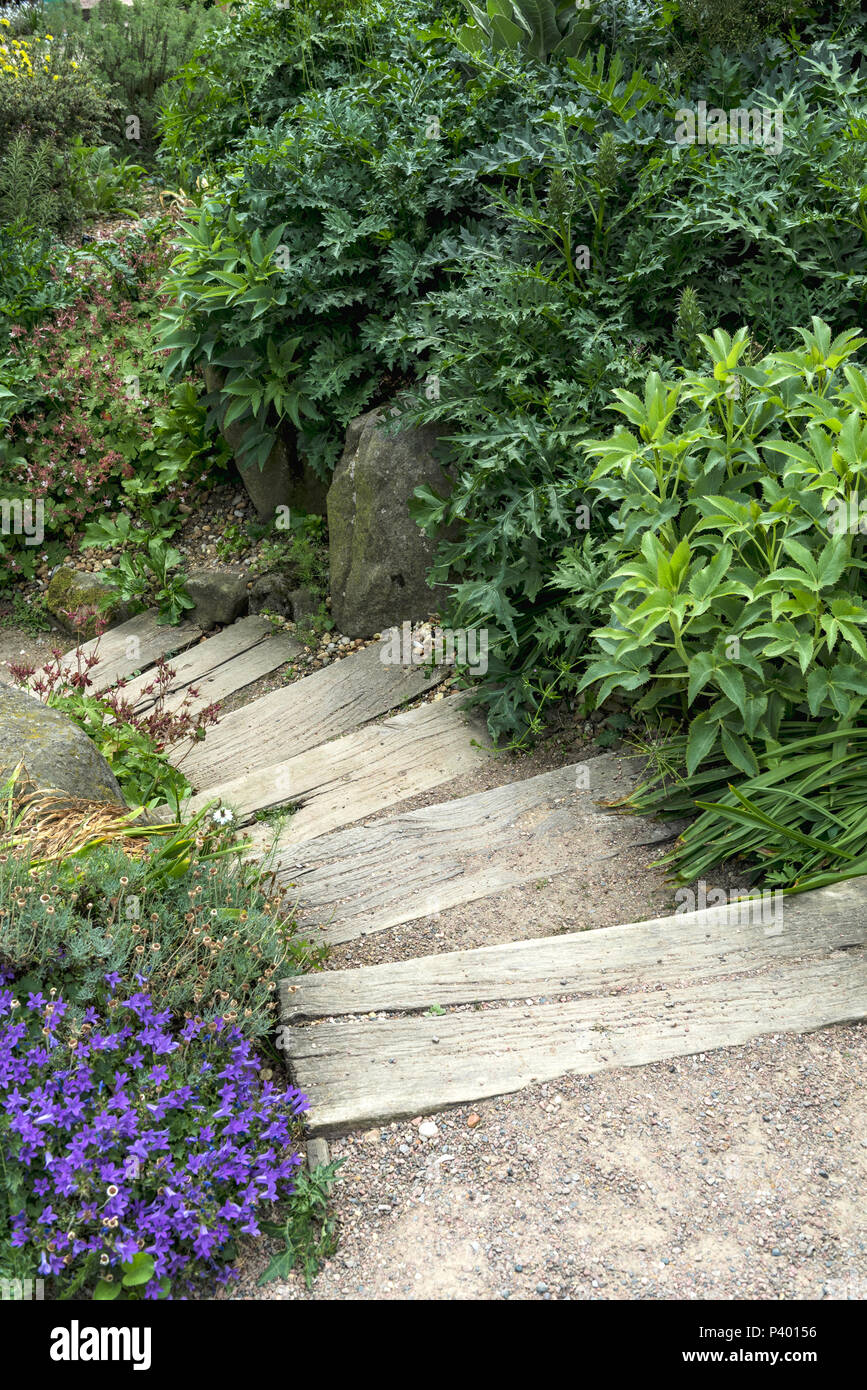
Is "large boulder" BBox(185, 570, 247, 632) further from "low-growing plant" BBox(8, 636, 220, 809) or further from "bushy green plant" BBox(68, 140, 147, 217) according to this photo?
"bushy green plant" BBox(68, 140, 147, 217)

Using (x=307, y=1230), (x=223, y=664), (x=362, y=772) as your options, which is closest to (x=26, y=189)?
(x=223, y=664)

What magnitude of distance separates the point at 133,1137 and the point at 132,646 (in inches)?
155

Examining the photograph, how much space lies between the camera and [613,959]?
3270mm

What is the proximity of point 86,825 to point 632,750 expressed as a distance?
6.64 ft

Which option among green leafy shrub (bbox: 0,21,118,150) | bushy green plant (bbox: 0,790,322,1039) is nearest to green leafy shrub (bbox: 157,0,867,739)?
bushy green plant (bbox: 0,790,322,1039)

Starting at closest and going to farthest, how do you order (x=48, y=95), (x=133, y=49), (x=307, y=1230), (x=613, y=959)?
(x=307, y=1230)
(x=613, y=959)
(x=48, y=95)
(x=133, y=49)

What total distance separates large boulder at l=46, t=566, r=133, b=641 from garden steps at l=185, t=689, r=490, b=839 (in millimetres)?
1994

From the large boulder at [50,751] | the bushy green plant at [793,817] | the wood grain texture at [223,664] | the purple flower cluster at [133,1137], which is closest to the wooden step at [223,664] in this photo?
the wood grain texture at [223,664]

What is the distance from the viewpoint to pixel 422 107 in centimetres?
538

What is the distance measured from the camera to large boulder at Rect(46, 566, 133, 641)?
20.6 ft

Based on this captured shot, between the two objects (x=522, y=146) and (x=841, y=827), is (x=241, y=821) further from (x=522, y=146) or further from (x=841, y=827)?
(x=522, y=146)

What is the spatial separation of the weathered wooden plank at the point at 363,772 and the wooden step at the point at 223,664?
90 centimetres

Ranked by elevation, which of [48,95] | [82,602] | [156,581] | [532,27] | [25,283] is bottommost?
[82,602]

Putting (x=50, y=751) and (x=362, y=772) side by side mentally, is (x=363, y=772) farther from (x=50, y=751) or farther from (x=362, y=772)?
(x=50, y=751)
